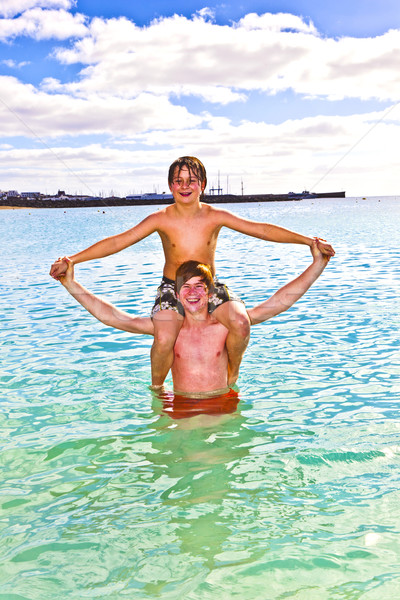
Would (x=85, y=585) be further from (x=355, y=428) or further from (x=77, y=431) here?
(x=355, y=428)

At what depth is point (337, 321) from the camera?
32.9 feet

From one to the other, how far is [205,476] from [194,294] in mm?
1704

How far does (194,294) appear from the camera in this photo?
5344 millimetres

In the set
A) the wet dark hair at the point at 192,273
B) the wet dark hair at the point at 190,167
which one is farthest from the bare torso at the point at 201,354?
the wet dark hair at the point at 190,167

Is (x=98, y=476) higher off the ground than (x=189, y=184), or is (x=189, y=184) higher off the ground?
(x=189, y=184)

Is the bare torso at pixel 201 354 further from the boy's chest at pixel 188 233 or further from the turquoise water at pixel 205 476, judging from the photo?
the boy's chest at pixel 188 233

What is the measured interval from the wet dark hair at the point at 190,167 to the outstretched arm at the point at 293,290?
133 cm

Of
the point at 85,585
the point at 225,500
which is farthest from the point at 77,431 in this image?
the point at 85,585

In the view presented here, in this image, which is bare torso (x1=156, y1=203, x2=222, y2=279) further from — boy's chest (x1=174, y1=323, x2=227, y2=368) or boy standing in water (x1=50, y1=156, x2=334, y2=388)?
boy's chest (x1=174, y1=323, x2=227, y2=368)

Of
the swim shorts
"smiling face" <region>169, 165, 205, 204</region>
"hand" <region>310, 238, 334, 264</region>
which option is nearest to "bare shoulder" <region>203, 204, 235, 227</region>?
"smiling face" <region>169, 165, 205, 204</region>

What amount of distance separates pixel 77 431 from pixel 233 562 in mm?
2567

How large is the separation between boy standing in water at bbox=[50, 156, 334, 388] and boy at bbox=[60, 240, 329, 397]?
0.08 metres

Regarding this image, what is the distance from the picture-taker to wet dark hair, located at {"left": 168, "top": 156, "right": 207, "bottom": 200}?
563 cm

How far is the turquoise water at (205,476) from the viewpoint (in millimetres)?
3223
